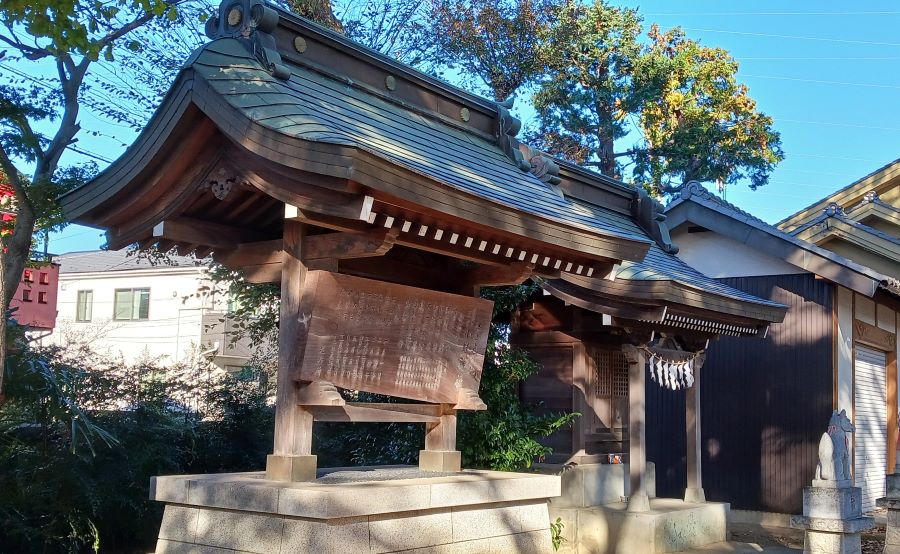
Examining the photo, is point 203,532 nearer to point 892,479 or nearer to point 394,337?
point 394,337

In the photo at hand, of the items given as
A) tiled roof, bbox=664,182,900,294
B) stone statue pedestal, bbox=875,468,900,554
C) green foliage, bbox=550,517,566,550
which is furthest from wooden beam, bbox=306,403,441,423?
tiled roof, bbox=664,182,900,294

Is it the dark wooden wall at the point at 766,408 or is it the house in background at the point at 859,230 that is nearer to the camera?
the dark wooden wall at the point at 766,408

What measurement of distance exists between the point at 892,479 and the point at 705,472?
14.5 feet

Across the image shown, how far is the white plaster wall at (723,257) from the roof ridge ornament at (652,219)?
2155mm

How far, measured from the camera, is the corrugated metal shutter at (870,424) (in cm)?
1482

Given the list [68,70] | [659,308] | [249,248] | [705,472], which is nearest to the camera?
[249,248]

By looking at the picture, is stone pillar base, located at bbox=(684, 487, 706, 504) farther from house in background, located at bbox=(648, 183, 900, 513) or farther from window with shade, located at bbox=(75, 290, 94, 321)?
window with shade, located at bbox=(75, 290, 94, 321)

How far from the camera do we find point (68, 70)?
1170 centimetres

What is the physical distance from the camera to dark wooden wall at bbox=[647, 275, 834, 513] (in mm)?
13977

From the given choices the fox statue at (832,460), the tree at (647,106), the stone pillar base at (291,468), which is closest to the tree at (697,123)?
the tree at (647,106)

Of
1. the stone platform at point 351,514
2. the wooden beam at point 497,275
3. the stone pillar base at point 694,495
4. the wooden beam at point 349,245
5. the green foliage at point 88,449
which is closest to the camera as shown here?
the stone platform at point 351,514

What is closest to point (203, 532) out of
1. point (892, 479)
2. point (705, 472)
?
point (892, 479)

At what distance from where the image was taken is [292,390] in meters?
6.31

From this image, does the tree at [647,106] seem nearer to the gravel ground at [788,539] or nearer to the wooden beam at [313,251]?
the gravel ground at [788,539]
